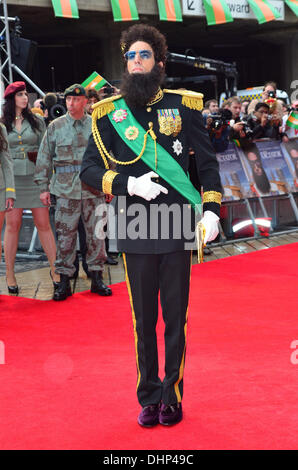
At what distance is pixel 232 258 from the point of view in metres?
7.04

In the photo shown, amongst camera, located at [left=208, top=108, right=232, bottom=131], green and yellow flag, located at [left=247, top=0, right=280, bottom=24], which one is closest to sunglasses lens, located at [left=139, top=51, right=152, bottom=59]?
camera, located at [left=208, top=108, right=232, bottom=131]

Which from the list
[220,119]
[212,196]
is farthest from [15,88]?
[212,196]

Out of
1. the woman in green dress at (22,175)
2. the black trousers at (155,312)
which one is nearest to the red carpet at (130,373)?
the black trousers at (155,312)

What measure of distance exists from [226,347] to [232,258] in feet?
10.6

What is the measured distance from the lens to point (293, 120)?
907cm

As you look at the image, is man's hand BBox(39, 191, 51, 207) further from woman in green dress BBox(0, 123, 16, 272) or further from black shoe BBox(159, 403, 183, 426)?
black shoe BBox(159, 403, 183, 426)

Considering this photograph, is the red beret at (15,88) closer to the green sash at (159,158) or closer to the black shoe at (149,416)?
the green sash at (159,158)

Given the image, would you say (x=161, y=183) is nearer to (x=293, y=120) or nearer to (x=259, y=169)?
(x=259, y=169)

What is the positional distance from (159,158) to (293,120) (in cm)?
684

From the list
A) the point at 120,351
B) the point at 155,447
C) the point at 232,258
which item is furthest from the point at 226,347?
the point at 232,258

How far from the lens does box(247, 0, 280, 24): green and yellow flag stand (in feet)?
53.4

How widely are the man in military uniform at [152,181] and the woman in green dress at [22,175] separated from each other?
299 centimetres

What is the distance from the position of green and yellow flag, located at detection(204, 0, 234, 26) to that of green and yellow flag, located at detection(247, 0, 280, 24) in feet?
2.93

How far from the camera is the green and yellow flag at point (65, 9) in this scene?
517 inches
